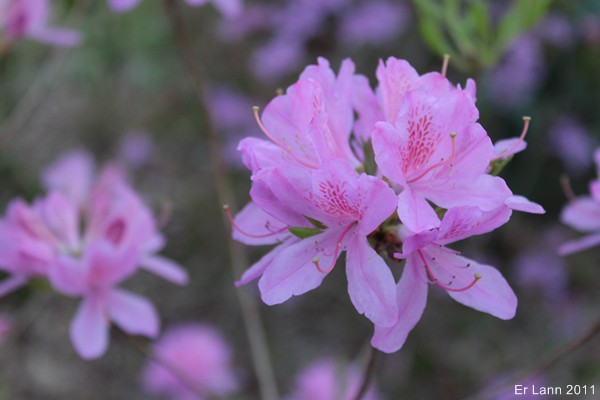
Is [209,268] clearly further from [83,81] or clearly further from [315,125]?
[315,125]

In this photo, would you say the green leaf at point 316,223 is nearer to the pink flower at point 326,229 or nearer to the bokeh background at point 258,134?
the pink flower at point 326,229

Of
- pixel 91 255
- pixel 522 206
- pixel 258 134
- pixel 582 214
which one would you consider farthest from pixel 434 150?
pixel 258 134

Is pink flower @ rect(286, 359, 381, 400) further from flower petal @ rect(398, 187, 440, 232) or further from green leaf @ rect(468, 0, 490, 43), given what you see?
flower petal @ rect(398, 187, 440, 232)

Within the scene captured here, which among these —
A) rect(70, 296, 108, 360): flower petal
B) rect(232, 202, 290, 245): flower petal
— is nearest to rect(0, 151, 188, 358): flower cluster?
rect(70, 296, 108, 360): flower petal

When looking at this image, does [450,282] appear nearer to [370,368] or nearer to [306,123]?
[370,368]

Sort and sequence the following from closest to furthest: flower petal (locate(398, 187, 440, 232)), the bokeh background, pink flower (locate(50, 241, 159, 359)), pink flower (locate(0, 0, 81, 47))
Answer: flower petal (locate(398, 187, 440, 232))
pink flower (locate(50, 241, 159, 359))
pink flower (locate(0, 0, 81, 47))
the bokeh background

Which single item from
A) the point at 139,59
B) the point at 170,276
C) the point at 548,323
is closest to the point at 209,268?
the point at 139,59

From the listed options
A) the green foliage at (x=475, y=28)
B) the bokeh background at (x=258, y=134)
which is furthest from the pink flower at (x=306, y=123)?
the bokeh background at (x=258, y=134)
